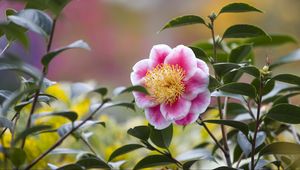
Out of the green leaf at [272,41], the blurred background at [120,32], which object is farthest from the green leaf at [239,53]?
the blurred background at [120,32]

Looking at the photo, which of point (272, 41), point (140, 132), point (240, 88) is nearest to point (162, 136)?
point (140, 132)

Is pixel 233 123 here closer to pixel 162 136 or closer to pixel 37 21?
pixel 162 136

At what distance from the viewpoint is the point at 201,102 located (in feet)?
2.67

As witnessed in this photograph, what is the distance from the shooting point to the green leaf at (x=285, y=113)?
0.80 meters

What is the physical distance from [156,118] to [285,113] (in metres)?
0.19

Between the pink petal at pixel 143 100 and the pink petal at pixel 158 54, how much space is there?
5 cm

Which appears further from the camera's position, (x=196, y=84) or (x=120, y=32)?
(x=120, y=32)

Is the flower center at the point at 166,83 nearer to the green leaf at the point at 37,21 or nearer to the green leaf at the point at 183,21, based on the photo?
the green leaf at the point at 183,21

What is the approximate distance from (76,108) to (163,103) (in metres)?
0.72

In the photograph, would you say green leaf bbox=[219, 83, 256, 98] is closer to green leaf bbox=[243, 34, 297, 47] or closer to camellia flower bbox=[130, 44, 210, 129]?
camellia flower bbox=[130, 44, 210, 129]

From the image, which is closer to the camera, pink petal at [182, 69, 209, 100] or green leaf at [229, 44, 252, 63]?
pink petal at [182, 69, 209, 100]

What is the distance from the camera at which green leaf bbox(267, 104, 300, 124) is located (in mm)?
799

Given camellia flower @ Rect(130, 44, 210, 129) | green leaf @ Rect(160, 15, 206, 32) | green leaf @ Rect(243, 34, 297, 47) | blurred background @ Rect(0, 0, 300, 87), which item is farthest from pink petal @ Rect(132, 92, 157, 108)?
Answer: blurred background @ Rect(0, 0, 300, 87)

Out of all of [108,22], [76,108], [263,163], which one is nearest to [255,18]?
[108,22]
